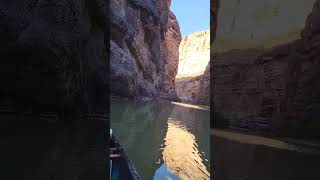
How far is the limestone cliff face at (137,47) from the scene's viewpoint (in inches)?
1044

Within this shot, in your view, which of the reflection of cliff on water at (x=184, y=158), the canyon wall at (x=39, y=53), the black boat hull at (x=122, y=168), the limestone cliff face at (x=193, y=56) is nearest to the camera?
the black boat hull at (x=122, y=168)

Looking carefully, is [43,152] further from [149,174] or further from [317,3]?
[317,3]

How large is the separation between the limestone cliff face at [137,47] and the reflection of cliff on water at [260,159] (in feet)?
60.2

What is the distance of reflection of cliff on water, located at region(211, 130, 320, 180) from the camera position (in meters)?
6.05

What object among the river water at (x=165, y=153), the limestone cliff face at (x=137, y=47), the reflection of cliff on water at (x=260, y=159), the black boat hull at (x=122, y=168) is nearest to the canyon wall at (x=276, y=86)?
the reflection of cliff on water at (x=260, y=159)

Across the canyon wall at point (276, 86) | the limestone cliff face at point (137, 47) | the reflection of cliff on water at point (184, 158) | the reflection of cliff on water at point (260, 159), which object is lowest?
the reflection of cliff on water at point (184, 158)

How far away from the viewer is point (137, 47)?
32.3 metres

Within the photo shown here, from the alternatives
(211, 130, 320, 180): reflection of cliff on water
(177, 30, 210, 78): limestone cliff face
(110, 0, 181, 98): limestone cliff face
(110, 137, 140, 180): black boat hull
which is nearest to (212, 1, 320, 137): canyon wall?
(211, 130, 320, 180): reflection of cliff on water

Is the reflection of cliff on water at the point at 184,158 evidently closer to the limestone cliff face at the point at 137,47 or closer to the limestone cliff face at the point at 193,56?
the limestone cliff face at the point at 137,47

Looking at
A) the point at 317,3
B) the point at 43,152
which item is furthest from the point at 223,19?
the point at 43,152

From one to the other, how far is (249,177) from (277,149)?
2.46 meters

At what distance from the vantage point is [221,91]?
9445mm

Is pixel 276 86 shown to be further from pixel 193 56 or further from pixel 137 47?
pixel 193 56

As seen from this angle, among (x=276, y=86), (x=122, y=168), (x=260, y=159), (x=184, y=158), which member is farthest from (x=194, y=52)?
(x=122, y=168)
